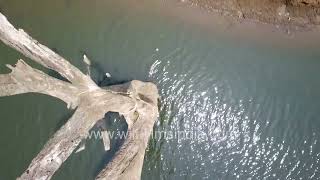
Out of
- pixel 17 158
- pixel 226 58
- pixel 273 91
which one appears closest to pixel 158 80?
pixel 226 58

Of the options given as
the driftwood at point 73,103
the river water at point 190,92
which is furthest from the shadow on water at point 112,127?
the driftwood at point 73,103

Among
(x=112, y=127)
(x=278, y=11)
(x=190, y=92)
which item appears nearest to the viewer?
(x=112, y=127)

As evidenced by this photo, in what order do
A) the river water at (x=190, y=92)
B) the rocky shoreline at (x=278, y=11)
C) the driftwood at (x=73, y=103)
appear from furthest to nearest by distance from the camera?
the rocky shoreline at (x=278, y=11) < the river water at (x=190, y=92) < the driftwood at (x=73, y=103)

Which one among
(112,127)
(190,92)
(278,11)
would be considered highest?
(278,11)

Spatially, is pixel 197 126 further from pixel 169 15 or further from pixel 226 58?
pixel 169 15

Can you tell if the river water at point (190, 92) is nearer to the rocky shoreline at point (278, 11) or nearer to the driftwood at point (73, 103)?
the rocky shoreline at point (278, 11)

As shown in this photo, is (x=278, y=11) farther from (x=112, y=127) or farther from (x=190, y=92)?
(x=112, y=127)

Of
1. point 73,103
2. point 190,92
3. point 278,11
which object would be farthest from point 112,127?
point 278,11
